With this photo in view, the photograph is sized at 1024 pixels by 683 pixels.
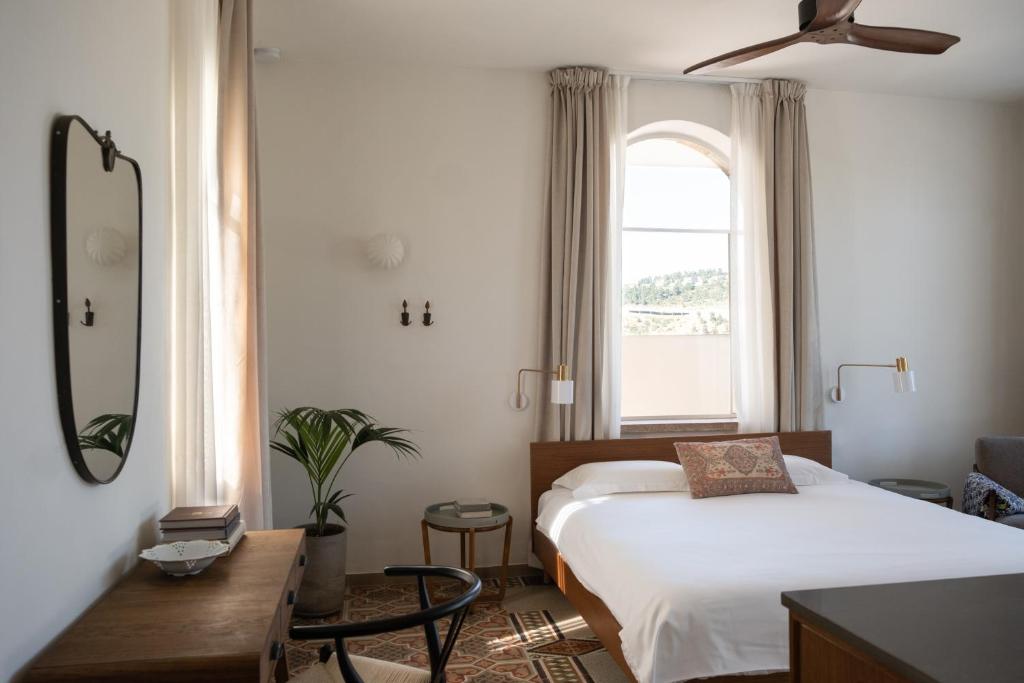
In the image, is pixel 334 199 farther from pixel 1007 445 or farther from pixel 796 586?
pixel 1007 445

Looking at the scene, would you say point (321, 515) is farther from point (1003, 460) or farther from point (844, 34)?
point (1003, 460)

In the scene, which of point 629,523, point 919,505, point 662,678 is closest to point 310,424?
point 629,523

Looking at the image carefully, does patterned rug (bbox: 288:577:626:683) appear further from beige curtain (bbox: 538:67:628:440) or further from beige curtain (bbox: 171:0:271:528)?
beige curtain (bbox: 538:67:628:440)

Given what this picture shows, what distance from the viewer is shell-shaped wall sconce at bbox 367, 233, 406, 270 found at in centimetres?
410

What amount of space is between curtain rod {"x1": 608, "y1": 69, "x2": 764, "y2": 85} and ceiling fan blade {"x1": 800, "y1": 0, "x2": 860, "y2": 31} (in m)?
1.66

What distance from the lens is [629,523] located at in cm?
324

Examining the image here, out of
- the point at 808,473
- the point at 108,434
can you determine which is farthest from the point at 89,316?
the point at 808,473

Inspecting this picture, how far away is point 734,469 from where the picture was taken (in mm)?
3861

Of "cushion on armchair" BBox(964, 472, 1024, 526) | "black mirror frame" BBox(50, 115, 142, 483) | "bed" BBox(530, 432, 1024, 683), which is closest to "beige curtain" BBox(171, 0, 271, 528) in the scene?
"black mirror frame" BBox(50, 115, 142, 483)

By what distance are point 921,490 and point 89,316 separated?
14.0 ft

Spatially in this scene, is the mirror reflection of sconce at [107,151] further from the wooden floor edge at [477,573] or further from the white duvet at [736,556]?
the wooden floor edge at [477,573]

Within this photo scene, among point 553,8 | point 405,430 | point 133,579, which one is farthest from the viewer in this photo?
point 405,430

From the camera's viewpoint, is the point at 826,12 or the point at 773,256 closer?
the point at 826,12

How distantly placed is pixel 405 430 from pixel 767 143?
105 inches
